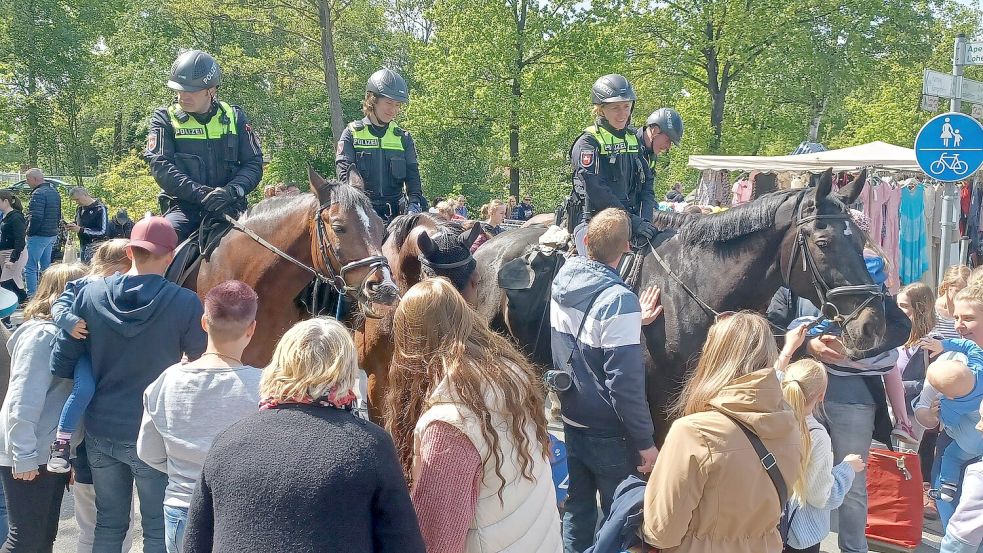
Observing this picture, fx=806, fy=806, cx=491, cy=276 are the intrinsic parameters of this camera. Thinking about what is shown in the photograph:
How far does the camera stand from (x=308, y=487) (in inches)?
86.0

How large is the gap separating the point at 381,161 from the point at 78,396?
3.52 meters

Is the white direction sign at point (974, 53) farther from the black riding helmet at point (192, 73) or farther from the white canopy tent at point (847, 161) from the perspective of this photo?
the black riding helmet at point (192, 73)

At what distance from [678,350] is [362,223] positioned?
7.10 feet

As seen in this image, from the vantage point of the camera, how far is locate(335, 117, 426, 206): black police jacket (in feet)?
22.1

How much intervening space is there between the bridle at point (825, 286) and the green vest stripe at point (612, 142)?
1.82 m

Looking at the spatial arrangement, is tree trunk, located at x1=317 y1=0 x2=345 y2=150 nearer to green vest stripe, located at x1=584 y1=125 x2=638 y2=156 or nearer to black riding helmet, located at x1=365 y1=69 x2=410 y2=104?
black riding helmet, located at x1=365 y1=69 x2=410 y2=104

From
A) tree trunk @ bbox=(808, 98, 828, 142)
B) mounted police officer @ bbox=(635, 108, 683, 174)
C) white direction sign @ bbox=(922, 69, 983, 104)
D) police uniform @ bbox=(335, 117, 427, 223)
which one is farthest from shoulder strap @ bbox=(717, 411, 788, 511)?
tree trunk @ bbox=(808, 98, 828, 142)

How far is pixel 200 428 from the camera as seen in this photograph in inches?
123

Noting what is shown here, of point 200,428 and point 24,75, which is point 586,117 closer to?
point 200,428

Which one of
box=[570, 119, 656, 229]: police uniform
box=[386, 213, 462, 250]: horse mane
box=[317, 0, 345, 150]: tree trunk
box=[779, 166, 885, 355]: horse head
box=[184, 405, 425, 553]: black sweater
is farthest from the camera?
box=[317, 0, 345, 150]: tree trunk

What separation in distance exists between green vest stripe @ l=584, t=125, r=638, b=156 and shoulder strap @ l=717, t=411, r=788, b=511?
391cm

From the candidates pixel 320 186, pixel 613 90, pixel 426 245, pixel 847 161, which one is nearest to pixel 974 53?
pixel 847 161

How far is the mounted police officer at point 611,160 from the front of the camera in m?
6.35

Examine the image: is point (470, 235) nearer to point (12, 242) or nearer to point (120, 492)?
point (120, 492)
